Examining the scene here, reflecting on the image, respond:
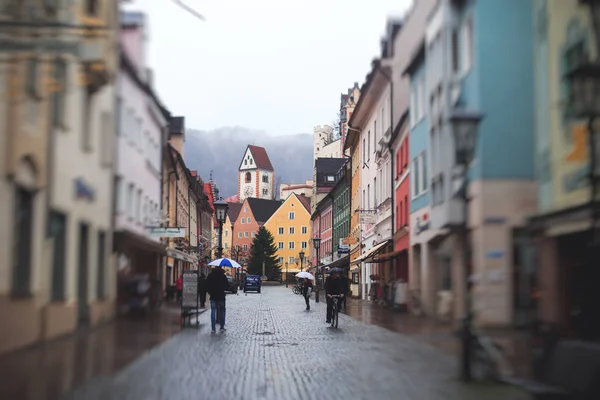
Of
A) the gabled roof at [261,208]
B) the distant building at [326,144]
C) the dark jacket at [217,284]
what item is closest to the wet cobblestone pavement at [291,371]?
the dark jacket at [217,284]

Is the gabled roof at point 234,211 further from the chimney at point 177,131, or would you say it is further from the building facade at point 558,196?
the building facade at point 558,196

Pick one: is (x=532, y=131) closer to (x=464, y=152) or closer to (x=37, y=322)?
(x=464, y=152)

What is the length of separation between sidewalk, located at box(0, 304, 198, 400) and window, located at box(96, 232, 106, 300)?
15cm

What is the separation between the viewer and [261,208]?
170m

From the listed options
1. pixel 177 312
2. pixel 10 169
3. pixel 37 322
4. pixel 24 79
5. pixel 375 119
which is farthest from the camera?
pixel 375 119

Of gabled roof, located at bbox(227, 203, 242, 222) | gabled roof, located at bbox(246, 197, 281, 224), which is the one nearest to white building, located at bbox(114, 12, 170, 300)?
gabled roof, located at bbox(246, 197, 281, 224)

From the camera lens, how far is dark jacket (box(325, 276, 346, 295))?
24500mm

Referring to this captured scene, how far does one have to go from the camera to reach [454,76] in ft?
13.0

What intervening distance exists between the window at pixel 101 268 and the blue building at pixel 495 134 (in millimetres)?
1617

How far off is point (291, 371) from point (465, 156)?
26.3ft

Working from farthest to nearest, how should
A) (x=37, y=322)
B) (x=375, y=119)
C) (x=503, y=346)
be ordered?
(x=375, y=119) → (x=503, y=346) → (x=37, y=322)

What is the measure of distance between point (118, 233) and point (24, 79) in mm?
908

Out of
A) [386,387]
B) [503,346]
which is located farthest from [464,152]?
[386,387]

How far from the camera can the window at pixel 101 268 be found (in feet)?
12.3
